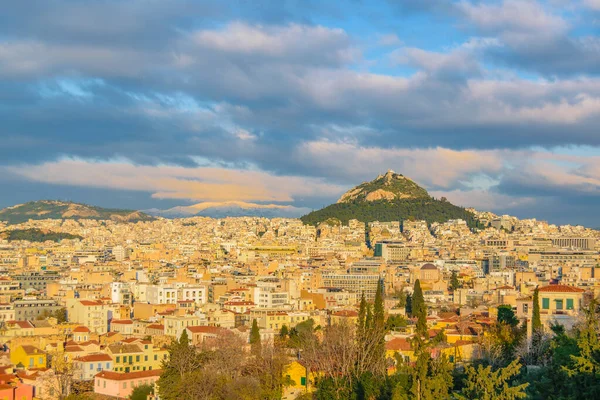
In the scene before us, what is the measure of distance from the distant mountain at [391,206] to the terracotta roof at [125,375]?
10152cm

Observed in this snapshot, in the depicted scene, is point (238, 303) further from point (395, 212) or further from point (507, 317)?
point (395, 212)

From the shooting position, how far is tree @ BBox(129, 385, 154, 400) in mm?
31594

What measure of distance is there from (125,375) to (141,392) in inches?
54.7

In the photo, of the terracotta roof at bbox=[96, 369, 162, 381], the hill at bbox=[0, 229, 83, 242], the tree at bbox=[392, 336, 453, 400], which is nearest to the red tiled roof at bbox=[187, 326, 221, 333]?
the terracotta roof at bbox=[96, 369, 162, 381]

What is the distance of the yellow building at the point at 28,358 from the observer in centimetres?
3591

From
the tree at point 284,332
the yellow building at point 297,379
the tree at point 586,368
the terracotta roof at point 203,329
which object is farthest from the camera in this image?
the tree at point 284,332

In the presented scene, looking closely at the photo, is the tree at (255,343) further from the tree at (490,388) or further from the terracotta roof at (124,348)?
the tree at (490,388)

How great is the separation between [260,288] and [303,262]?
31810 mm

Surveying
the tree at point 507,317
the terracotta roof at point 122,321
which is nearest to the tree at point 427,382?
the tree at point 507,317

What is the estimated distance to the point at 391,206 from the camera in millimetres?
140125

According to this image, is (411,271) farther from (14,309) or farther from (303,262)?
(14,309)

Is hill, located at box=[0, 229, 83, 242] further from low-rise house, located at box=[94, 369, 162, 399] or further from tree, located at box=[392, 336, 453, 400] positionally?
tree, located at box=[392, 336, 453, 400]

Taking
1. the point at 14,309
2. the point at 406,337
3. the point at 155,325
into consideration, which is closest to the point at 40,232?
the point at 14,309

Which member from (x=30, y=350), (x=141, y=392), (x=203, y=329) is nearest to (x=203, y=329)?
(x=203, y=329)
